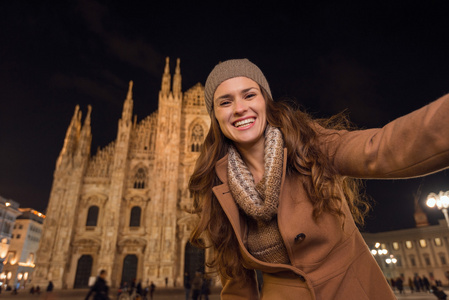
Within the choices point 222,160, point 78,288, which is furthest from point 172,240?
point 222,160

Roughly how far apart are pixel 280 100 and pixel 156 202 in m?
21.5

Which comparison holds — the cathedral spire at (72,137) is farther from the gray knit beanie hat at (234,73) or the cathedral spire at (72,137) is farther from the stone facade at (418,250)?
the stone facade at (418,250)

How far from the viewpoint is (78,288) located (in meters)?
20.4

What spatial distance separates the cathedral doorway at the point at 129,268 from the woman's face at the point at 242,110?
22.7 metres

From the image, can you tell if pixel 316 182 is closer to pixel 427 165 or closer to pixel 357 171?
pixel 357 171

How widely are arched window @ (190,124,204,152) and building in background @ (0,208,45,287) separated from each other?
38.3 m

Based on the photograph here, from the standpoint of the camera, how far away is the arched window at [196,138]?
996 inches

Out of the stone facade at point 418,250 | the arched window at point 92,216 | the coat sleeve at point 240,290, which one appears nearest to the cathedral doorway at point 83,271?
the arched window at point 92,216

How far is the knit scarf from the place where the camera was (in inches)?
44.7

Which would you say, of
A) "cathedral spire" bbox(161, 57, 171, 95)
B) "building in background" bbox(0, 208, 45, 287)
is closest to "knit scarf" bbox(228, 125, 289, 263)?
"cathedral spire" bbox(161, 57, 171, 95)

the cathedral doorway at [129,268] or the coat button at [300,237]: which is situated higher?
the cathedral doorway at [129,268]

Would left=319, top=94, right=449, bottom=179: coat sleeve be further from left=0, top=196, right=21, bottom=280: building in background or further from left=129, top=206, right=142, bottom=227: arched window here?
left=0, top=196, right=21, bottom=280: building in background

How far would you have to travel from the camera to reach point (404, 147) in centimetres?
71

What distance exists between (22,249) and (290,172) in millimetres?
62487
